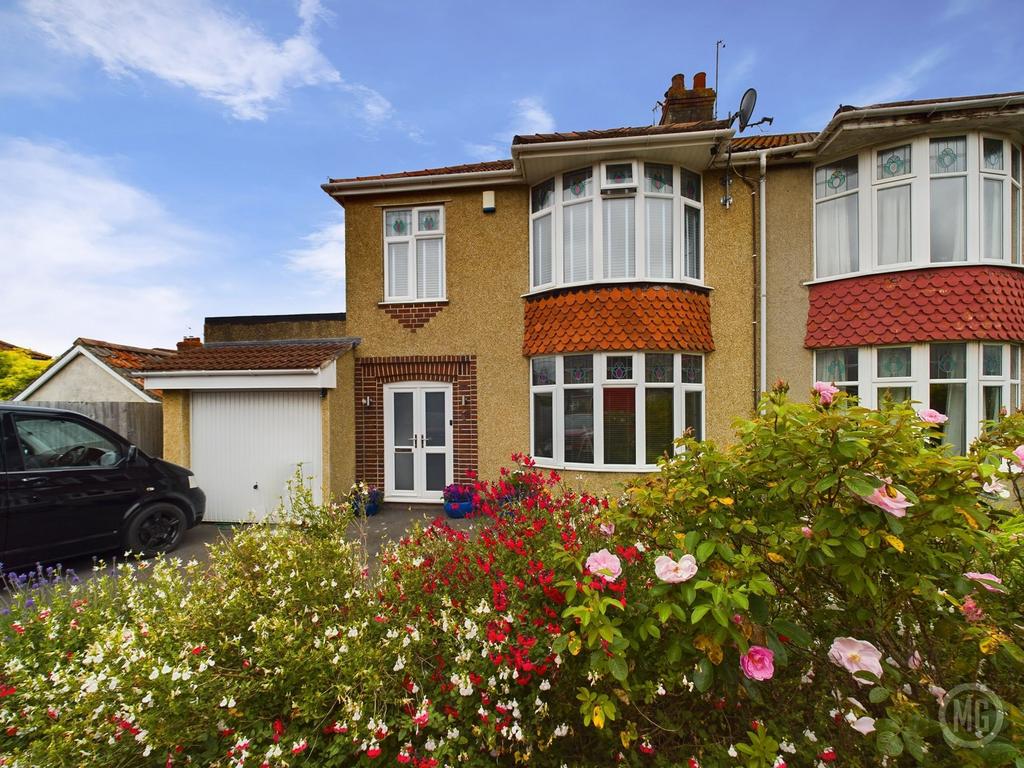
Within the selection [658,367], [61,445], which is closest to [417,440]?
[658,367]

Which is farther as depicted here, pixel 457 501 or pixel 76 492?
pixel 457 501

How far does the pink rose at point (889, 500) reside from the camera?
4.53ft

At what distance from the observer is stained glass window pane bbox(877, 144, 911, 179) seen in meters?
6.47

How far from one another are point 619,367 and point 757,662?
18.5 ft

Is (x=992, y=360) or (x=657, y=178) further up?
(x=657, y=178)

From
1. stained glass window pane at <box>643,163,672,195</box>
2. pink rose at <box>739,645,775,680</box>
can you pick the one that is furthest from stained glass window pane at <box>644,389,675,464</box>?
pink rose at <box>739,645,775,680</box>

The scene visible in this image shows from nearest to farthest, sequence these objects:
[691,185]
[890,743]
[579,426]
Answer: [890,743], [579,426], [691,185]

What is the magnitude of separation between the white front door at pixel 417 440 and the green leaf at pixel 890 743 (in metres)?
6.88

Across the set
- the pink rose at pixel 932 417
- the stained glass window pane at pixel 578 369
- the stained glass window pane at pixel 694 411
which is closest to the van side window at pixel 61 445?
the stained glass window pane at pixel 578 369

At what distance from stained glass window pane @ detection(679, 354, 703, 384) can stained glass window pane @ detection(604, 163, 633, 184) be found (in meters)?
3.00

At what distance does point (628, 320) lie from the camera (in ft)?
22.4

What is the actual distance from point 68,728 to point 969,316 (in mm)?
9709

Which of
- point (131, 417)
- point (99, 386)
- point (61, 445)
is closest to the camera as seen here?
point (61, 445)

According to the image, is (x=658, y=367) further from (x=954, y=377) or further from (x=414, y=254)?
(x=414, y=254)
